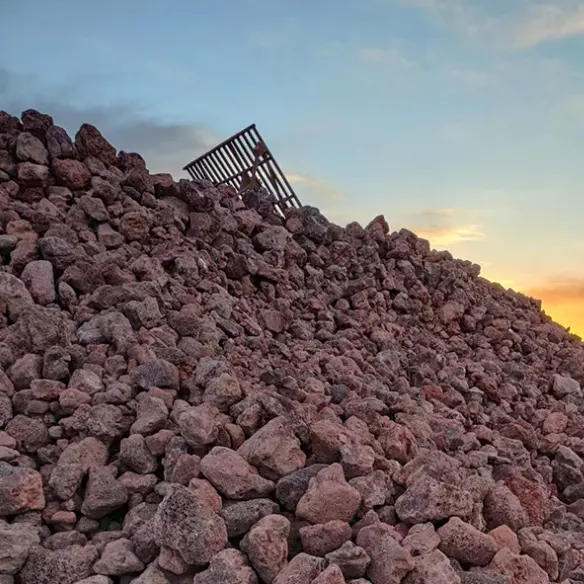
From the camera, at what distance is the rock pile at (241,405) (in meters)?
2.72

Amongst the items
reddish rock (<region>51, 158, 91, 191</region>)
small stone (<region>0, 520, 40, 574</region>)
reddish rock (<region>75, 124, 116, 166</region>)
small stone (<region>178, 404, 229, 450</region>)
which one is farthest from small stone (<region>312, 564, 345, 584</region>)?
reddish rock (<region>75, 124, 116, 166</region>)

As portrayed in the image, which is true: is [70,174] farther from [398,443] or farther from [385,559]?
[385,559]

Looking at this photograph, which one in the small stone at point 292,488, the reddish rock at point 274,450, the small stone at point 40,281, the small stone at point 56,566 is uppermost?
the small stone at point 40,281

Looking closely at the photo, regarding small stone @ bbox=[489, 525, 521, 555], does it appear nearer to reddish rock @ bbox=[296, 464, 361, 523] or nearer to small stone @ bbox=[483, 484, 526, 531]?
small stone @ bbox=[483, 484, 526, 531]

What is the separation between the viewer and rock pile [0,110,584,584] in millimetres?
2717

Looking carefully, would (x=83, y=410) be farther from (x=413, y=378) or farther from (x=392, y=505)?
(x=413, y=378)

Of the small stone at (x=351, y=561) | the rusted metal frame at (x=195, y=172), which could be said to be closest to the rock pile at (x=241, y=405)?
the small stone at (x=351, y=561)

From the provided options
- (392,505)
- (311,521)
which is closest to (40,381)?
(311,521)

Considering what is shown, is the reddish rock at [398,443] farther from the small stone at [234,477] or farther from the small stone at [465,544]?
the small stone at [234,477]

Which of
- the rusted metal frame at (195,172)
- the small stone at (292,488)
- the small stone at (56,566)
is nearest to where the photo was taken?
the small stone at (56,566)

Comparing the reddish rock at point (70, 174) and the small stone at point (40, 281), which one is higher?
the reddish rock at point (70, 174)

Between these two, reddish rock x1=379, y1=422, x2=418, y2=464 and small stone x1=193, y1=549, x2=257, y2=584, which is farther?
reddish rock x1=379, y1=422, x2=418, y2=464

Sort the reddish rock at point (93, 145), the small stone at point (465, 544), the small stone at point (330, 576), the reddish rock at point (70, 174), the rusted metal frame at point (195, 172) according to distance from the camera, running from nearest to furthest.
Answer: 1. the small stone at point (330, 576)
2. the small stone at point (465, 544)
3. the reddish rock at point (70, 174)
4. the reddish rock at point (93, 145)
5. the rusted metal frame at point (195, 172)

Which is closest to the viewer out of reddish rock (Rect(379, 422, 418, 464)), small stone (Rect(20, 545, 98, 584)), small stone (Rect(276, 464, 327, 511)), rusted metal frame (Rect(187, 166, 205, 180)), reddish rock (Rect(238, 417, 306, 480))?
small stone (Rect(20, 545, 98, 584))
